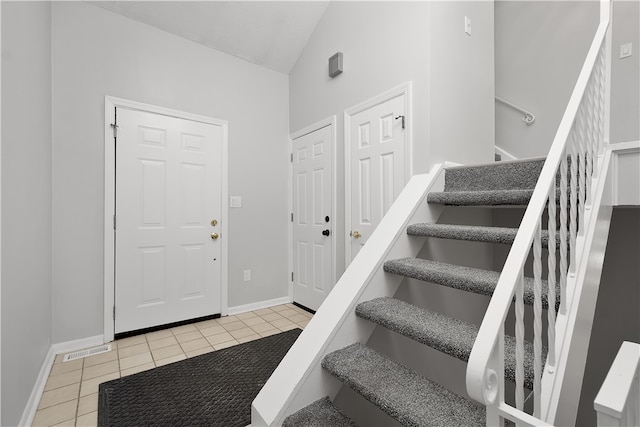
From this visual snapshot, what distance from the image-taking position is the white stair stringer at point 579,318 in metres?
1.02

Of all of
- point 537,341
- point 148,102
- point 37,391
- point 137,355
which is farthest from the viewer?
point 148,102

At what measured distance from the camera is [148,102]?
111 inches

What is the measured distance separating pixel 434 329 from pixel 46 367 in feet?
8.75

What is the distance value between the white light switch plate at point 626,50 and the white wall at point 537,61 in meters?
0.23

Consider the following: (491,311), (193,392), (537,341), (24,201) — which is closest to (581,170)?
(537,341)

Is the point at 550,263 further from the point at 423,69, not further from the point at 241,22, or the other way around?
the point at 241,22

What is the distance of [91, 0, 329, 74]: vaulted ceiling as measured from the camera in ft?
9.03

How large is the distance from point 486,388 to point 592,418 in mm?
2526

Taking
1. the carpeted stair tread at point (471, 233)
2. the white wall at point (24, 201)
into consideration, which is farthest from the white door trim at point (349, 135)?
the white wall at point (24, 201)

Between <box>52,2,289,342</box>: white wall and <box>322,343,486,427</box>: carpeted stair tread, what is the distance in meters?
2.24

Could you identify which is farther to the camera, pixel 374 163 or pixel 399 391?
pixel 374 163

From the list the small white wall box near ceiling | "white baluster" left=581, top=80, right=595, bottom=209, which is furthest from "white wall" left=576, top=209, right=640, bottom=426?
the small white wall box near ceiling

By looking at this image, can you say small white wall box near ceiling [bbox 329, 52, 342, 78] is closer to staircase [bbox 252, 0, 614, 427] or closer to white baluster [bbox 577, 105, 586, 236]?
staircase [bbox 252, 0, 614, 427]

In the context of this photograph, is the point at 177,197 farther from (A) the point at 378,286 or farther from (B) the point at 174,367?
(A) the point at 378,286
